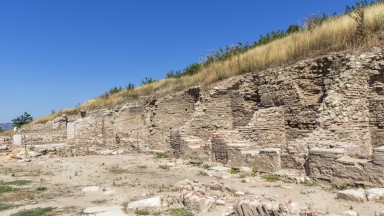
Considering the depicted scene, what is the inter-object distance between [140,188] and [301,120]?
491 centimetres

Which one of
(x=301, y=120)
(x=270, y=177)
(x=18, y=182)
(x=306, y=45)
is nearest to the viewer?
(x=270, y=177)

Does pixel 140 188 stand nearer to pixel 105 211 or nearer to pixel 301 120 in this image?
pixel 105 211

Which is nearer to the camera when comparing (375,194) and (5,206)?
(375,194)

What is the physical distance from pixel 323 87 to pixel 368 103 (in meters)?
1.61

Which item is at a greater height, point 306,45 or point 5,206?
point 306,45

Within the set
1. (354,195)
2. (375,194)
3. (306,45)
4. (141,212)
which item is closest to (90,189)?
(141,212)

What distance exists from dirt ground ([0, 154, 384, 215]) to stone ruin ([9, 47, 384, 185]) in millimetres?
561

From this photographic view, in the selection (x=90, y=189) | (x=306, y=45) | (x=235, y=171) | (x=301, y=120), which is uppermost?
(x=306, y=45)

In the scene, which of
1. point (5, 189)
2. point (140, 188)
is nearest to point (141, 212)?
point (140, 188)

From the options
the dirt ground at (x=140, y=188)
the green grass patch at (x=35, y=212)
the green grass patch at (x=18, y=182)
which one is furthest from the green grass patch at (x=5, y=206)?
the green grass patch at (x=18, y=182)

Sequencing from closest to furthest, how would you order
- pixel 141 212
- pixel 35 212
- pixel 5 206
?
1. pixel 141 212
2. pixel 35 212
3. pixel 5 206

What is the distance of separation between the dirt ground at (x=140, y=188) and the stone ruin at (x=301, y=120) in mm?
561

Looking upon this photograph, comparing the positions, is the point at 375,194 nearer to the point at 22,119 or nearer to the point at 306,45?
the point at 306,45

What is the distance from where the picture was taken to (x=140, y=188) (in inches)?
319
